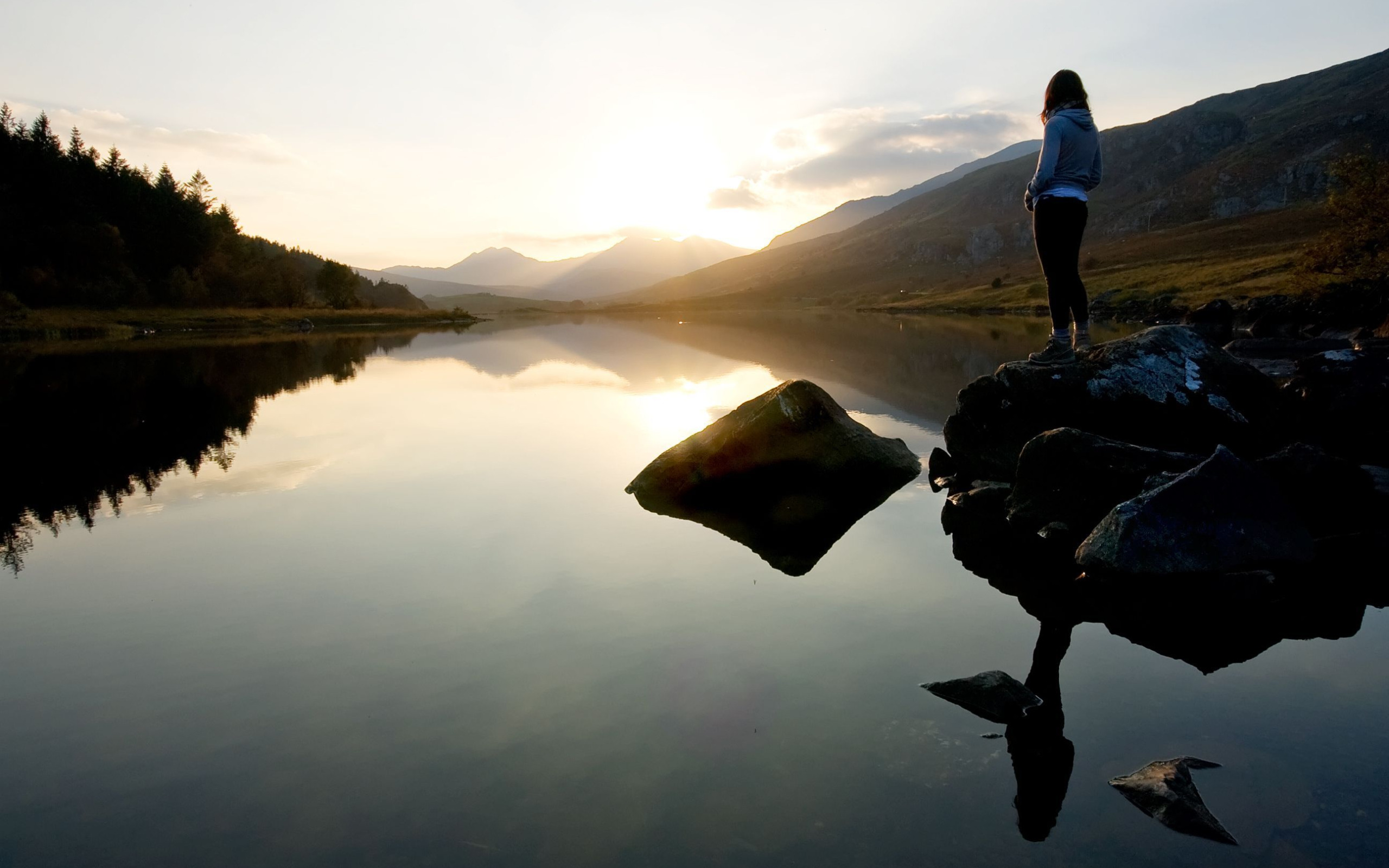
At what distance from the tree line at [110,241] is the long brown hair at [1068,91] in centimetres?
7875

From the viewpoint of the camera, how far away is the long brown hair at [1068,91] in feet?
37.8

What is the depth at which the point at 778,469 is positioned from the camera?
44.7 feet

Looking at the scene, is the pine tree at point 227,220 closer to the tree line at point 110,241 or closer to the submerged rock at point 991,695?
the tree line at point 110,241

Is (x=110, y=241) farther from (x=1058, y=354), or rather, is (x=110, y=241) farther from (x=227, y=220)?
(x=1058, y=354)

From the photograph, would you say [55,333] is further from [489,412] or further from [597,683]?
[597,683]

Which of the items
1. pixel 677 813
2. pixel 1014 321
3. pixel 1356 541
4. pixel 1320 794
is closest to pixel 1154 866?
pixel 1320 794

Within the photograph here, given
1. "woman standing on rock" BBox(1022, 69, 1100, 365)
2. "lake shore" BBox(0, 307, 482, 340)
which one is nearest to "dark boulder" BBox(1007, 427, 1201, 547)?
"woman standing on rock" BBox(1022, 69, 1100, 365)

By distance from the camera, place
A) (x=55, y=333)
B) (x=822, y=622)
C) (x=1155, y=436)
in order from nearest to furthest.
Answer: (x=822, y=622) → (x=1155, y=436) → (x=55, y=333)

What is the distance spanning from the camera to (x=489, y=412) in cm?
2362

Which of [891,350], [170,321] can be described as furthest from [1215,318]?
[170,321]

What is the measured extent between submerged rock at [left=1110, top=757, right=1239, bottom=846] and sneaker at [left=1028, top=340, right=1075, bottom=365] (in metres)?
9.03

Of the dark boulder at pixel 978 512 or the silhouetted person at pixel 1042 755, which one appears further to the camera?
the dark boulder at pixel 978 512

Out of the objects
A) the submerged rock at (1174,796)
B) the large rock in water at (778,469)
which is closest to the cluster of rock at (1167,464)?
the large rock in water at (778,469)

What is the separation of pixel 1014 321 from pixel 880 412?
200ft
